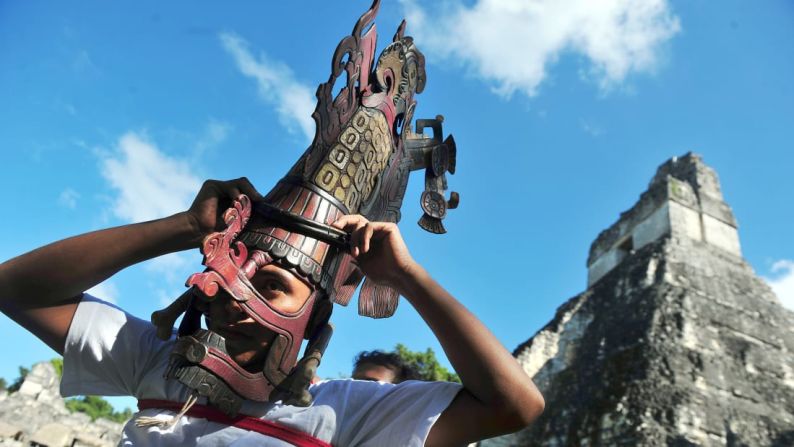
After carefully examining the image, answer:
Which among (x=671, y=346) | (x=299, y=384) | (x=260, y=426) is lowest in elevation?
(x=260, y=426)

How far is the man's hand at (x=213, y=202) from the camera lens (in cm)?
158

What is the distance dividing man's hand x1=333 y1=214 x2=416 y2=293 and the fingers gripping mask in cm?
7

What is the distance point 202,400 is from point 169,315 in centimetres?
26

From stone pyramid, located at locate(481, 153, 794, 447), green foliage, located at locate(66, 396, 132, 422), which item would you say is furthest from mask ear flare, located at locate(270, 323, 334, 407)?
green foliage, located at locate(66, 396, 132, 422)

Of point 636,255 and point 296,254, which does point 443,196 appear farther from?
point 636,255

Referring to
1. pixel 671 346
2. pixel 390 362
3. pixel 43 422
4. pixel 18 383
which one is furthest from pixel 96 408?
pixel 390 362

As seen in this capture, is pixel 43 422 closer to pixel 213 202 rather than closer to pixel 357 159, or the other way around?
pixel 213 202

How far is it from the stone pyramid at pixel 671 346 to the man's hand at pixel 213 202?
390 inches

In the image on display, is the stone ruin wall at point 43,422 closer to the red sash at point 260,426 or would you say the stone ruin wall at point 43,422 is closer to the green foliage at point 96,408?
the red sash at point 260,426

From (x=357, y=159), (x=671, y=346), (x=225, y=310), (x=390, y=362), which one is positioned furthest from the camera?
(x=671, y=346)

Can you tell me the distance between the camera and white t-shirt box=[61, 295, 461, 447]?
147 centimetres

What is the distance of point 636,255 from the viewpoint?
1795cm

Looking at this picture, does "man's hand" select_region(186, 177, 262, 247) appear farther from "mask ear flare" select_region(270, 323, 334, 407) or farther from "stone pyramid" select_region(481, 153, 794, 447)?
"stone pyramid" select_region(481, 153, 794, 447)

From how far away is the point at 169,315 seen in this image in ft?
5.09
